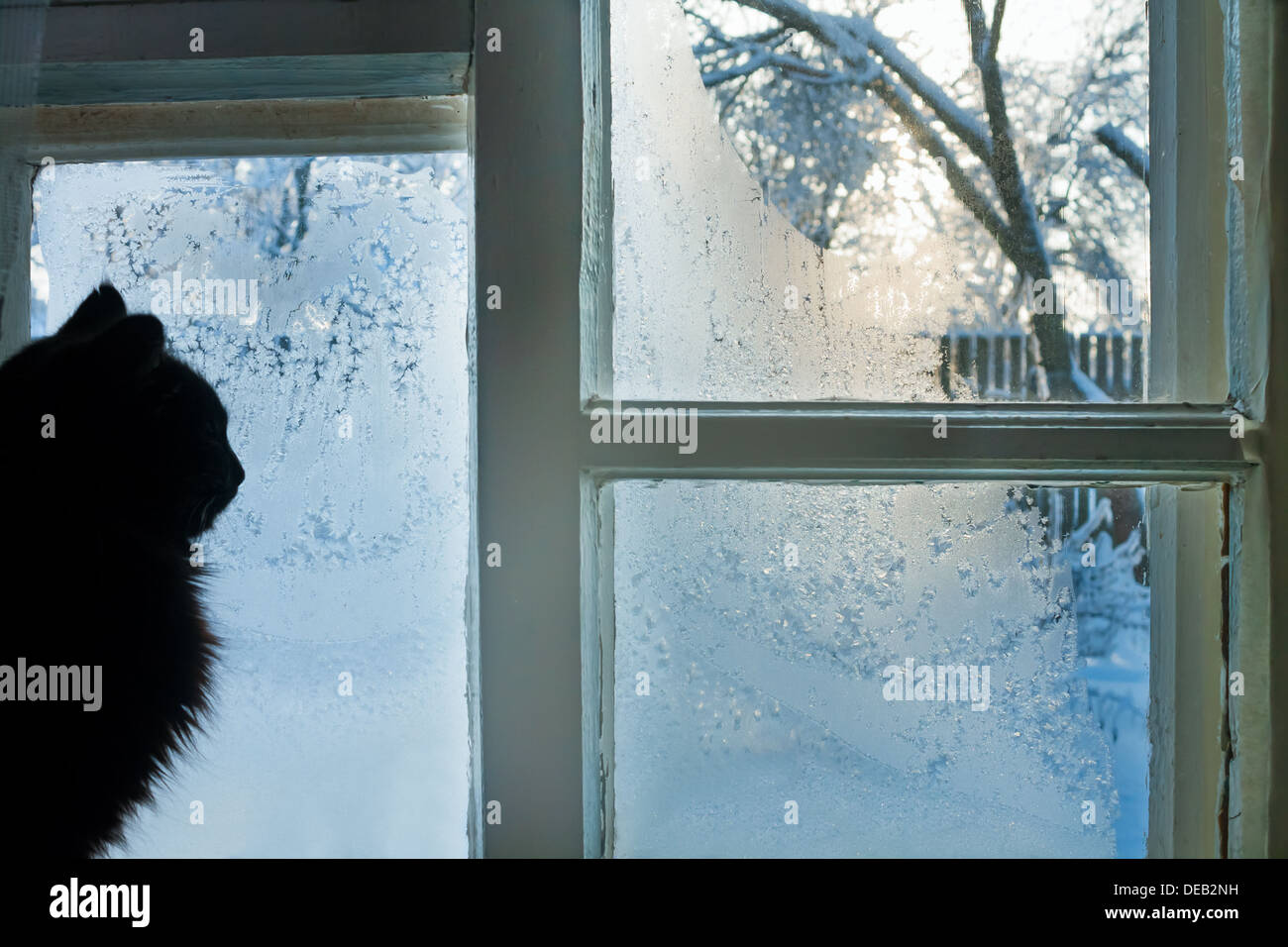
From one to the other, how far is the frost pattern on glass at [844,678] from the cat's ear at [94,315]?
20.8 inches

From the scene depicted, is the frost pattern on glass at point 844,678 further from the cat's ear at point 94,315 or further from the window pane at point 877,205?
the cat's ear at point 94,315

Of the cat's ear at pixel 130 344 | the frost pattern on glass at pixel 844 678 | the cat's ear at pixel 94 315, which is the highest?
the cat's ear at pixel 94 315

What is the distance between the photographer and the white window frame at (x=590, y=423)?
63cm

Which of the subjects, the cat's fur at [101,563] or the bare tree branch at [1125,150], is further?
the bare tree branch at [1125,150]

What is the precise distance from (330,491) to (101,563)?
7.9 inches

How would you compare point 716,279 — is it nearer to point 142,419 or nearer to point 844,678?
point 844,678

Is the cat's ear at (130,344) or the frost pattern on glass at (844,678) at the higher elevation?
the cat's ear at (130,344)

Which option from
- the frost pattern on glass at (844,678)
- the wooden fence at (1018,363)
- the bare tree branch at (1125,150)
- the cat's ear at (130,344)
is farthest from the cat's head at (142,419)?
the bare tree branch at (1125,150)

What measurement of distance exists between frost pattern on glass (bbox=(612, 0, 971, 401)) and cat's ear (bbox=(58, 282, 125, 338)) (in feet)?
1.61

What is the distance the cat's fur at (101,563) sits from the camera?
1.97ft

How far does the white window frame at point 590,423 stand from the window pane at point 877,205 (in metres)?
0.04

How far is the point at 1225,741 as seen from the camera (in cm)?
66

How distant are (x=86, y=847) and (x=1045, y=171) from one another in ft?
3.55

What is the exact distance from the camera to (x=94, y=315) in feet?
2.24
